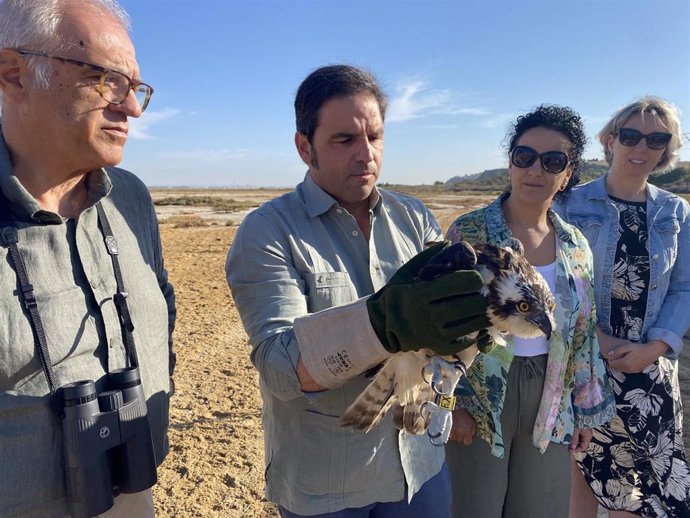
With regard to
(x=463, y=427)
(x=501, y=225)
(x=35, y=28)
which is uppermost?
(x=35, y=28)

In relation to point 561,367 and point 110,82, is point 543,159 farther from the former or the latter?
point 110,82

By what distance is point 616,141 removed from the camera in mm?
3707

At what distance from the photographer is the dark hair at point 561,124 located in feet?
10.1

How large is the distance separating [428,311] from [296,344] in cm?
52

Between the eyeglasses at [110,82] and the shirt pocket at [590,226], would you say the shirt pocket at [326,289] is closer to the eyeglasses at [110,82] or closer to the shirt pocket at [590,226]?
the eyeglasses at [110,82]

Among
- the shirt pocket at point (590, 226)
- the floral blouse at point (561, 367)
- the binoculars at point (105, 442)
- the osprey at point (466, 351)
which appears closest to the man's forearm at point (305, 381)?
the osprey at point (466, 351)

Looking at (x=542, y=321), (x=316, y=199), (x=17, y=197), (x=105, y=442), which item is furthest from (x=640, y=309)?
(x=17, y=197)

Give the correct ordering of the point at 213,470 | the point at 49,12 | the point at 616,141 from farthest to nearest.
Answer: the point at 213,470 < the point at 616,141 < the point at 49,12

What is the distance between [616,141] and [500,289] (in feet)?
8.40

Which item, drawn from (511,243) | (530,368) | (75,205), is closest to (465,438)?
(530,368)

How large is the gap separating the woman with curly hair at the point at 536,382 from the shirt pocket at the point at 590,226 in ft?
1.66

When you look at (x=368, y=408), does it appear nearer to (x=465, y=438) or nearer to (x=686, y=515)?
(x=465, y=438)

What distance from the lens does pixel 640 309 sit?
349cm

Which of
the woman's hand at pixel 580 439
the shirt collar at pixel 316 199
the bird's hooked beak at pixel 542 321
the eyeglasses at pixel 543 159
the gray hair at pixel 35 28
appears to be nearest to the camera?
the gray hair at pixel 35 28
